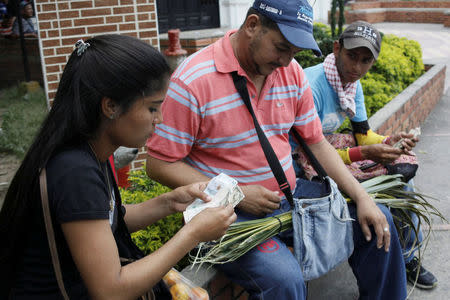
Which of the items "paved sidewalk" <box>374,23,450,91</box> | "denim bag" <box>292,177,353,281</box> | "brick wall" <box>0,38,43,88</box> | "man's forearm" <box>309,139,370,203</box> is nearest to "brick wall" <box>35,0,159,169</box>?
"brick wall" <box>0,38,43,88</box>

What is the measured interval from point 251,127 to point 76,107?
3.32 feet

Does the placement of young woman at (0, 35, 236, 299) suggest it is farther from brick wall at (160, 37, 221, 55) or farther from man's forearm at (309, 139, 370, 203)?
brick wall at (160, 37, 221, 55)

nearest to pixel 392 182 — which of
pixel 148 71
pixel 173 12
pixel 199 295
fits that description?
pixel 199 295

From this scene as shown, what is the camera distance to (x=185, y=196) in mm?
2064

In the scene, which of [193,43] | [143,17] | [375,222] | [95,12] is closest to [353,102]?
[375,222]

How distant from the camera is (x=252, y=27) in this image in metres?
2.35

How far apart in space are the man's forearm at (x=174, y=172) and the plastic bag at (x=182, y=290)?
18.5 inches

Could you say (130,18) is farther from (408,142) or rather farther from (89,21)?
(408,142)

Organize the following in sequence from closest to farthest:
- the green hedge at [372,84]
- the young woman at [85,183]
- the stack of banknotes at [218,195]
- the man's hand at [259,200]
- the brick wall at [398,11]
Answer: the young woman at [85,183]
the stack of banknotes at [218,195]
the man's hand at [259,200]
the green hedge at [372,84]
the brick wall at [398,11]

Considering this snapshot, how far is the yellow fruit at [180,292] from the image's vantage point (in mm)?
1962

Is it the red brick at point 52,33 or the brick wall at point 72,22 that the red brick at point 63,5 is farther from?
the red brick at point 52,33

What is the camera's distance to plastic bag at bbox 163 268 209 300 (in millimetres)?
1963

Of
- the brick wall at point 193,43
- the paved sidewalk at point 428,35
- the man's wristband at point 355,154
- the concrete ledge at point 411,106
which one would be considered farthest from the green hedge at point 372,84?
the paved sidewalk at point 428,35

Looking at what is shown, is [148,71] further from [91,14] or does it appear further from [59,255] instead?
[91,14]
